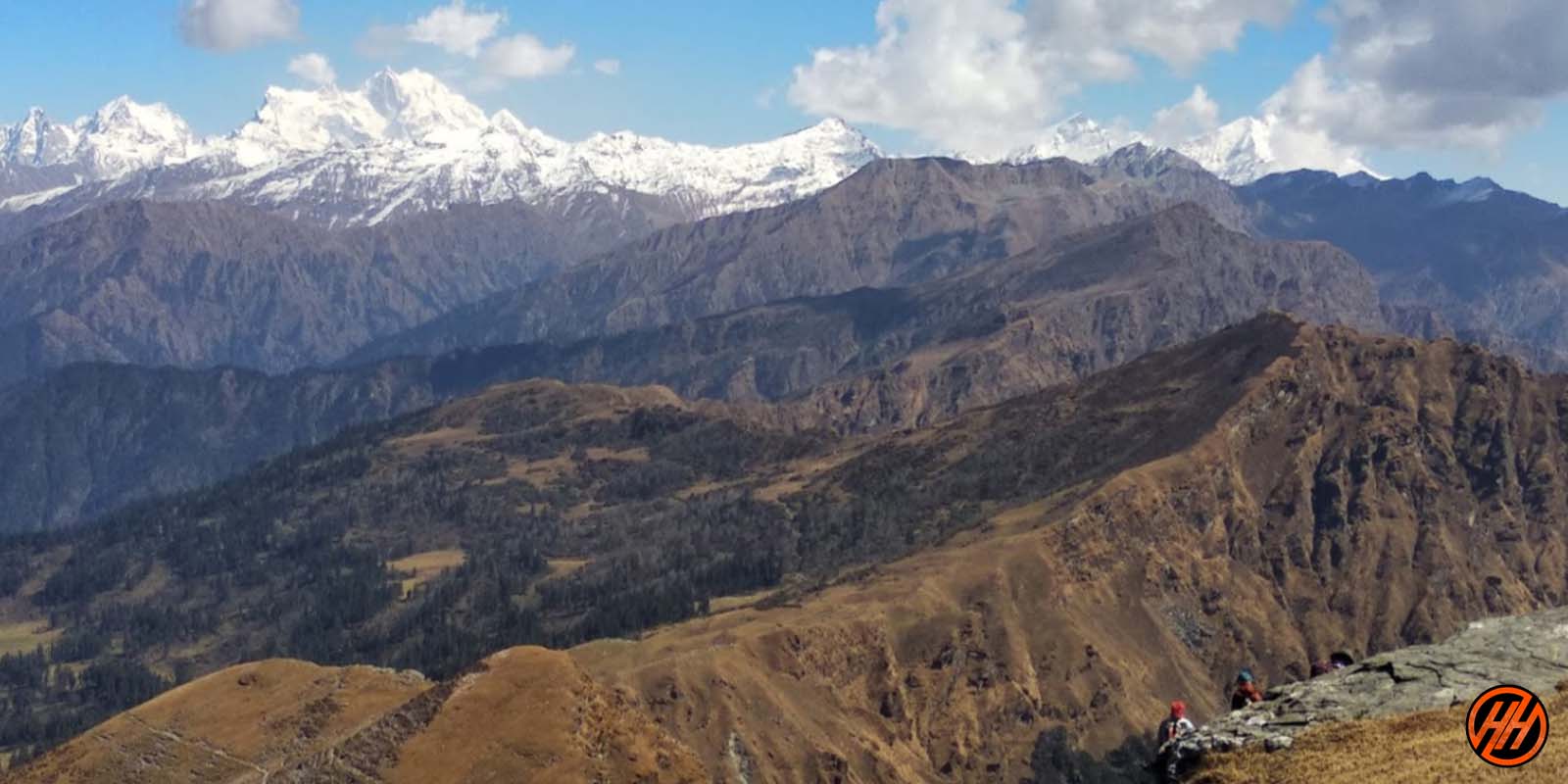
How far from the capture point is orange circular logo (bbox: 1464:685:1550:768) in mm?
53656

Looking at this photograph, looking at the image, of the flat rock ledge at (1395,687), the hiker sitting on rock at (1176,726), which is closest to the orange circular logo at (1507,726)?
the flat rock ledge at (1395,687)

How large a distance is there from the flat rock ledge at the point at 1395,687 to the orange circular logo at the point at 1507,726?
5.35 m

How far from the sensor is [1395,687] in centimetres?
6625

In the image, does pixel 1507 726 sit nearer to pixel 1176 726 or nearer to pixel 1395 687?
pixel 1395 687

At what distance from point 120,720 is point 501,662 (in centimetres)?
5685

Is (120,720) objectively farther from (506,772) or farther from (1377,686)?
(1377,686)

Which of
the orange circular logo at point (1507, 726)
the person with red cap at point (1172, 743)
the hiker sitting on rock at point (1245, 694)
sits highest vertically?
the orange circular logo at point (1507, 726)

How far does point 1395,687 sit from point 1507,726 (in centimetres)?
1116

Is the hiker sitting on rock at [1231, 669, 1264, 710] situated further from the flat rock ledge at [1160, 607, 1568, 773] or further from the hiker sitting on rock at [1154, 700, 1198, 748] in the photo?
the hiker sitting on rock at [1154, 700, 1198, 748]

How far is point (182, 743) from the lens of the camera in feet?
563

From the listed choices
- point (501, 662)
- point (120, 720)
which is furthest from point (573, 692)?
point (120, 720)

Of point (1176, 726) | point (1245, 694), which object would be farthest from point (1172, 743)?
→ point (1245, 694)

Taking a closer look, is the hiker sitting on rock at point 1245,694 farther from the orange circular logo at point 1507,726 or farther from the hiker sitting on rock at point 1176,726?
the orange circular logo at point 1507,726

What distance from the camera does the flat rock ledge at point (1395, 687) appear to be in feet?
213
